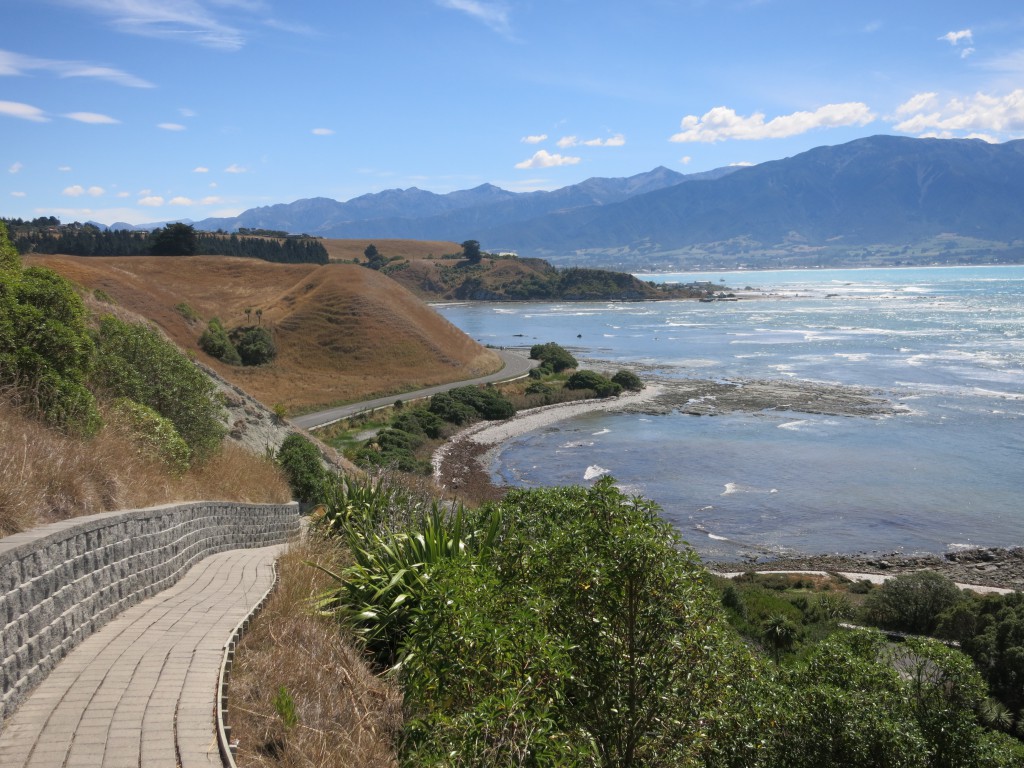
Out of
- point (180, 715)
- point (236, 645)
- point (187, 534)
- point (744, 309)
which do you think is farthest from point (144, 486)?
point (744, 309)

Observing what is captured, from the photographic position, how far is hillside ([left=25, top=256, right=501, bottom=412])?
52.5 metres

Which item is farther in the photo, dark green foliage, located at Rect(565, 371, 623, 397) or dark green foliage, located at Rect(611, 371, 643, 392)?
dark green foliage, located at Rect(611, 371, 643, 392)

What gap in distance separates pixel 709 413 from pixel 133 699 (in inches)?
1939

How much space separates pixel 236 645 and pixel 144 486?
164 inches

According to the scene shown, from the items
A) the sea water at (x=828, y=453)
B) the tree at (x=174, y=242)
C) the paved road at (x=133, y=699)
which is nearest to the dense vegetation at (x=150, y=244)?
the tree at (x=174, y=242)

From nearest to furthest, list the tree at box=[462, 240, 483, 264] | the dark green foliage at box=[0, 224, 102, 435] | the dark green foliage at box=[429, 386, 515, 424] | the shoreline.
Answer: the dark green foliage at box=[0, 224, 102, 435] → the shoreline → the dark green foliage at box=[429, 386, 515, 424] → the tree at box=[462, 240, 483, 264]

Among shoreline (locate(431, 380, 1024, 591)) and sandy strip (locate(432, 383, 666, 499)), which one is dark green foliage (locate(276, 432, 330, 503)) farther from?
sandy strip (locate(432, 383, 666, 499))

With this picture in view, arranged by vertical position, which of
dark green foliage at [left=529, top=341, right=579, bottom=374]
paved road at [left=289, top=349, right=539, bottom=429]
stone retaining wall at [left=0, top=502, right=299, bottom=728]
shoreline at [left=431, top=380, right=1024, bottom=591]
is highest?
stone retaining wall at [left=0, top=502, right=299, bottom=728]

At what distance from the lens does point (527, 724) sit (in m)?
4.79

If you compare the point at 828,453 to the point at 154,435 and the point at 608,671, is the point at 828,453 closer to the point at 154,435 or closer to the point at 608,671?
the point at 154,435

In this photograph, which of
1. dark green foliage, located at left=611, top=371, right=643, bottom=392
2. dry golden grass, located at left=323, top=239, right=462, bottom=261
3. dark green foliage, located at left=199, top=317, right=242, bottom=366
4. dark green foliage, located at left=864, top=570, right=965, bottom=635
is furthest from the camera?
dry golden grass, located at left=323, top=239, right=462, bottom=261

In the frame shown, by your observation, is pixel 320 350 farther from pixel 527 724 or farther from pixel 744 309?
pixel 744 309

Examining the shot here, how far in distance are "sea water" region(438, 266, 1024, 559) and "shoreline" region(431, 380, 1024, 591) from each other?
1.05 m

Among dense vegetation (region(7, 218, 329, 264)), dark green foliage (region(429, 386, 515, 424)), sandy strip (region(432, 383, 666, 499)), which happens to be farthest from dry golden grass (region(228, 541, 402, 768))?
dense vegetation (region(7, 218, 329, 264))
